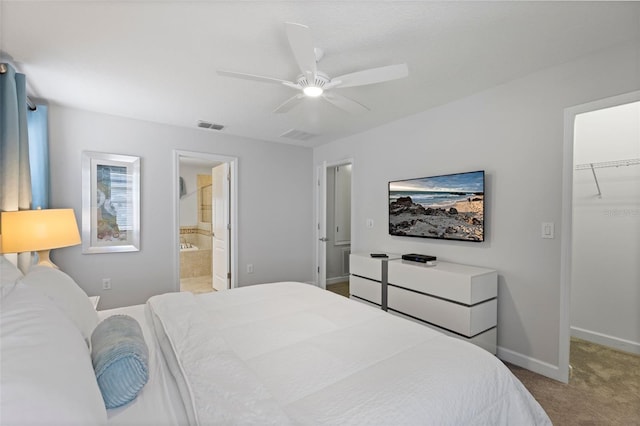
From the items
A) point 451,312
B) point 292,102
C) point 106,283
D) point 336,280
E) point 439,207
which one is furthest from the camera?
point 336,280

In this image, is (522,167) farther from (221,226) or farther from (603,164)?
(221,226)

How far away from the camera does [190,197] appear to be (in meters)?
6.52

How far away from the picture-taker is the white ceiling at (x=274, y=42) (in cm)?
163

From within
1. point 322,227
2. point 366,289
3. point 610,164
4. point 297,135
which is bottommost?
point 366,289

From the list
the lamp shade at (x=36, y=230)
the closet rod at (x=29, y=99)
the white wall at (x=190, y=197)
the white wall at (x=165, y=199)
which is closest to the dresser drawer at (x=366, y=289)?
the white wall at (x=165, y=199)

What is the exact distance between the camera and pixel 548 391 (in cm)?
210

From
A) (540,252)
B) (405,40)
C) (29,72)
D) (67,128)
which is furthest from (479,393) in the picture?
(67,128)

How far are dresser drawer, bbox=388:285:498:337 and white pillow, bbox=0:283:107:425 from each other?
238 cm

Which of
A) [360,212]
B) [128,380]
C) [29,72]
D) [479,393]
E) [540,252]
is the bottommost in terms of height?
[479,393]

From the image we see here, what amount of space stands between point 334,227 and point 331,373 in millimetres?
4093

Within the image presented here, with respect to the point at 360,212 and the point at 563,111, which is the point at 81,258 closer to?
the point at 360,212

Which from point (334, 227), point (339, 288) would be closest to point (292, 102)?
point (334, 227)

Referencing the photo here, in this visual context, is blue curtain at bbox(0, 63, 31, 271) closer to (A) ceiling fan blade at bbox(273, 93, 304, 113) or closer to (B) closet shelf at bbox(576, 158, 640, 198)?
(A) ceiling fan blade at bbox(273, 93, 304, 113)

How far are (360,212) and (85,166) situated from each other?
327cm
